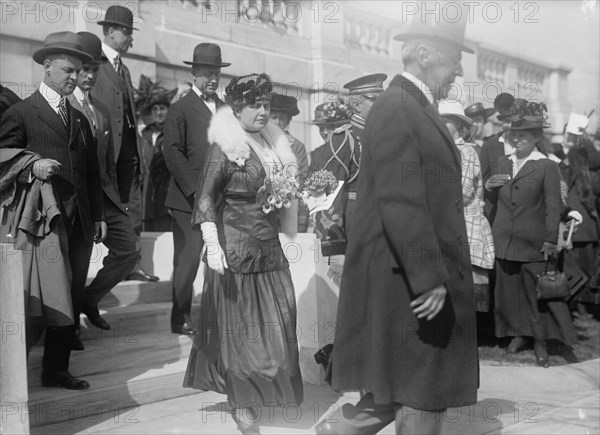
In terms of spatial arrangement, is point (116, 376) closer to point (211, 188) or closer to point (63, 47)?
point (211, 188)

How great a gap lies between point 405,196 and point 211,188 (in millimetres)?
2046

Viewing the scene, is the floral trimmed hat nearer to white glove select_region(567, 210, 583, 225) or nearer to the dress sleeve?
the dress sleeve

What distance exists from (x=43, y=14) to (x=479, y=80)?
11228 mm

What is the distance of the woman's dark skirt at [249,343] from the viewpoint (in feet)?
18.0

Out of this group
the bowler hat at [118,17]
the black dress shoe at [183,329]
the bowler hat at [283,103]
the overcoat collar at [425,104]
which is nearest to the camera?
the overcoat collar at [425,104]

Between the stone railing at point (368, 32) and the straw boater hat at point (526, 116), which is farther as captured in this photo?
the stone railing at point (368, 32)

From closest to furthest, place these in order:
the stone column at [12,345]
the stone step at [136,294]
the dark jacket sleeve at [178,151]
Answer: the stone column at [12,345]
the dark jacket sleeve at [178,151]
the stone step at [136,294]

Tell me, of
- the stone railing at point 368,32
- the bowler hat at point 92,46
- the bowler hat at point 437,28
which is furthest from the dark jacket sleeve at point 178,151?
the stone railing at point 368,32

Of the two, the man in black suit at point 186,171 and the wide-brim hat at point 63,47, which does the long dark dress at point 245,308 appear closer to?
the wide-brim hat at point 63,47

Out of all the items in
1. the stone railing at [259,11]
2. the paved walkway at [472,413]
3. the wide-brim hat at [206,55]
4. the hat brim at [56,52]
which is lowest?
the paved walkway at [472,413]

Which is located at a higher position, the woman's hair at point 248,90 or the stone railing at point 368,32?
the stone railing at point 368,32

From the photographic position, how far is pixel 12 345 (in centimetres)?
466

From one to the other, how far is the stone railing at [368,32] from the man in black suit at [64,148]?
9292mm

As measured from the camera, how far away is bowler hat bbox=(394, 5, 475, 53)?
392cm
